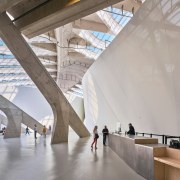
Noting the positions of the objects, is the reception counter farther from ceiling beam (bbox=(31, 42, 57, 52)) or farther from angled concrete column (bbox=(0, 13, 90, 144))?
ceiling beam (bbox=(31, 42, 57, 52))

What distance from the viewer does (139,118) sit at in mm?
19125

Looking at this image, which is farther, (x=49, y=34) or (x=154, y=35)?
(x=49, y=34)

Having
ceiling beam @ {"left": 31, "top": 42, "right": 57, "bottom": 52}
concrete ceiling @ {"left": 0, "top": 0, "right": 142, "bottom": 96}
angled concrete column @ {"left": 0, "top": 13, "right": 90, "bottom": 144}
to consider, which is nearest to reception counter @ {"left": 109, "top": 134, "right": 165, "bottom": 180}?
concrete ceiling @ {"left": 0, "top": 0, "right": 142, "bottom": 96}

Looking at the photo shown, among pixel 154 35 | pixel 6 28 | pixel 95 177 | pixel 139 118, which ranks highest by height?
pixel 6 28

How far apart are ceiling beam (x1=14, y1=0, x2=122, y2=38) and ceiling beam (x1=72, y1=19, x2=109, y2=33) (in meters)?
5.29

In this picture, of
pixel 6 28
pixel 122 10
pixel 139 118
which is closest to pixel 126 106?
pixel 139 118

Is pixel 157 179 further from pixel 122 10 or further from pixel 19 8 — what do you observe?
pixel 122 10

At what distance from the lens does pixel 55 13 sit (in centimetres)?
1495

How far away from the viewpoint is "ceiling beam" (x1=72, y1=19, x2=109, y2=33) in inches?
914

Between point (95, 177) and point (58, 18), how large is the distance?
37.8 feet

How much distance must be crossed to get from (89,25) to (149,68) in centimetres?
1107

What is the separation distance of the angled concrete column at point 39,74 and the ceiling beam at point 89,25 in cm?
630

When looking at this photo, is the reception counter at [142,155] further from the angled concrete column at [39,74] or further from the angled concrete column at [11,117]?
the angled concrete column at [11,117]

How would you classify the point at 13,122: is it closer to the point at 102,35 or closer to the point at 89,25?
the point at 102,35
